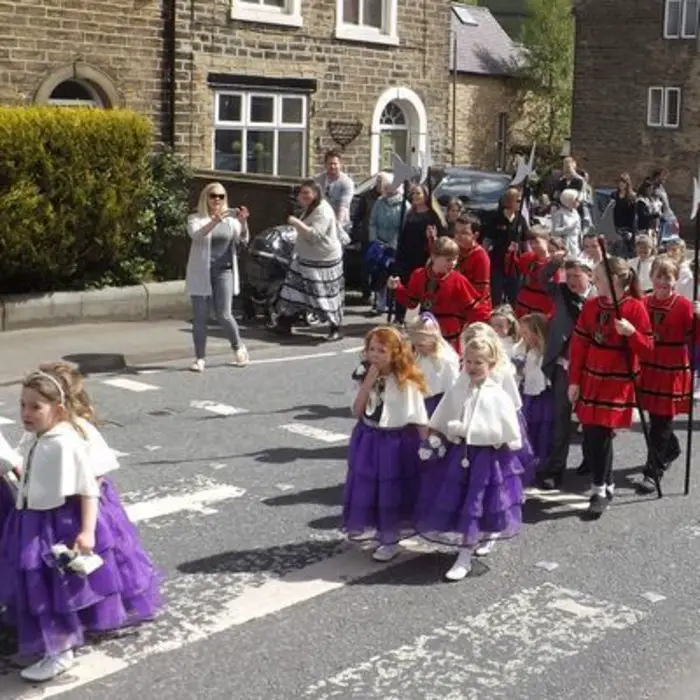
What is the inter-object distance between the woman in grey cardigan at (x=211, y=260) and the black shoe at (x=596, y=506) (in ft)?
17.7

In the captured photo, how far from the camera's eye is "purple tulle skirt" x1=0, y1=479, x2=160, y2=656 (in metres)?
5.34

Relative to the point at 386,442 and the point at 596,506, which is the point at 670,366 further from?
Result: the point at 386,442

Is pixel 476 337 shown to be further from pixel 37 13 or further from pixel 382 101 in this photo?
pixel 382 101

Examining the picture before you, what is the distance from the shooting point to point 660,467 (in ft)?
28.9

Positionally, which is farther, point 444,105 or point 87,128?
point 444,105

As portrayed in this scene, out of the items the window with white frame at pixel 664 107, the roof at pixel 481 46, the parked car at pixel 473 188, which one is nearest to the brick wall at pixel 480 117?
the roof at pixel 481 46

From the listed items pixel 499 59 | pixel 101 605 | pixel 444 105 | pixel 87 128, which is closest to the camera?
pixel 101 605

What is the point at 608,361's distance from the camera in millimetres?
8016

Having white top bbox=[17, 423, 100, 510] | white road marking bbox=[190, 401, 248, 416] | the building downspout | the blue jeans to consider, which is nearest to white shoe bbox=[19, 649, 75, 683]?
white top bbox=[17, 423, 100, 510]

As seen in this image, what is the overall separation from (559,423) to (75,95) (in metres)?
10.9

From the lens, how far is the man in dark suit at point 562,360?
8.55 m

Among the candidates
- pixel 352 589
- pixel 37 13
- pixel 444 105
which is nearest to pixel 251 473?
pixel 352 589

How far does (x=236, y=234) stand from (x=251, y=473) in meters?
4.19

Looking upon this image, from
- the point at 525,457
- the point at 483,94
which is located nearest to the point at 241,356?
the point at 525,457
